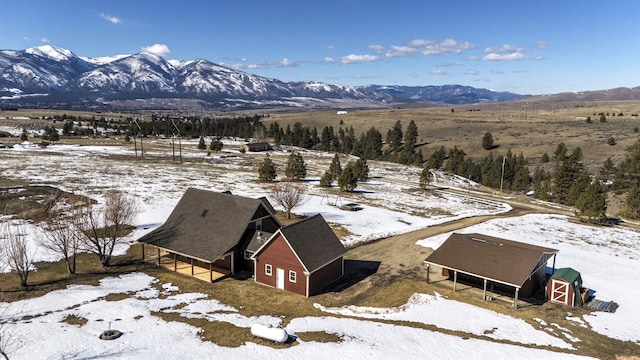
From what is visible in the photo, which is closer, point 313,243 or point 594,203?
point 313,243

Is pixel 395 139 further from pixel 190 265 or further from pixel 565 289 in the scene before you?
pixel 190 265

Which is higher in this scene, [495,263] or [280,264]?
[495,263]

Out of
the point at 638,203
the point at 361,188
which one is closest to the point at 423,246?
the point at 361,188

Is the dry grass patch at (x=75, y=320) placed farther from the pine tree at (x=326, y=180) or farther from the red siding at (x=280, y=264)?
the pine tree at (x=326, y=180)

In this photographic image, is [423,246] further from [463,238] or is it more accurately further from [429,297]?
[429,297]

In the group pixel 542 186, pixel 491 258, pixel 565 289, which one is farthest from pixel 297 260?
pixel 542 186

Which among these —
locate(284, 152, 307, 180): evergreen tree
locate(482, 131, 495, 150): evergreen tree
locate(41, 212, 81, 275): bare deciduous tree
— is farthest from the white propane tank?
locate(482, 131, 495, 150): evergreen tree

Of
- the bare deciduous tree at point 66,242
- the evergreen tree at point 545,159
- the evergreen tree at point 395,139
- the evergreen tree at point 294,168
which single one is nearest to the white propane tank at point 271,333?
the bare deciduous tree at point 66,242
